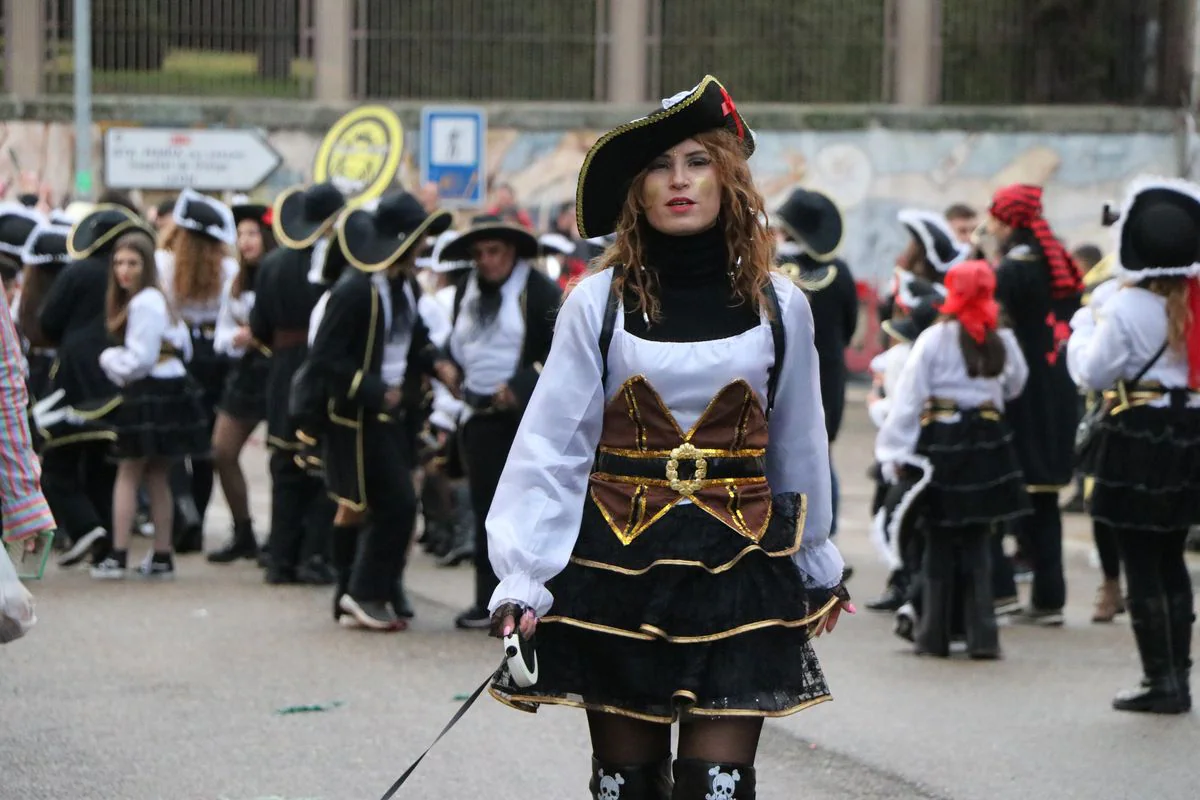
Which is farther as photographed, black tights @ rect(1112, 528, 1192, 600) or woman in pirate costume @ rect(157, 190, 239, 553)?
woman in pirate costume @ rect(157, 190, 239, 553)

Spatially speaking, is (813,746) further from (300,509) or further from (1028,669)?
(300,509)

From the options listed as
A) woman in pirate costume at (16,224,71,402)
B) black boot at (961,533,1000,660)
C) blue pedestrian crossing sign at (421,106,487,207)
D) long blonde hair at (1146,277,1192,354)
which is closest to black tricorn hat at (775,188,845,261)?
black boot at (961,533,1000,660)

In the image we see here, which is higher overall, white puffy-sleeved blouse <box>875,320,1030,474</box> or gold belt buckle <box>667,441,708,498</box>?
gold belt buckle <box>667,441,708,498</box>

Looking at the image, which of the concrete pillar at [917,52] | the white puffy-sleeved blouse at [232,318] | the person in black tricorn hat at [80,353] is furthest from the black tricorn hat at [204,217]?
the concrete pillar at [917,52]

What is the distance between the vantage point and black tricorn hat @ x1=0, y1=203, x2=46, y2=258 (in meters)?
12.8

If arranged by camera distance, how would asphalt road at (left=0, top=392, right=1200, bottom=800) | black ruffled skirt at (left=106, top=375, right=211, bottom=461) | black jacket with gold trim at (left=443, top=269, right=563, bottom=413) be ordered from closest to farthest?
asphalt road at (left=0, top=392, right=1200, bottom=800), black jacket with gold trim at (left=443, top=269, right=563, bottom=413), black ruffled skirt at (left=106, top=375, right=211, bottom=461)

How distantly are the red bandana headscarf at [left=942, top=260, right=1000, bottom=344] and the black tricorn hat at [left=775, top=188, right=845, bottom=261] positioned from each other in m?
1.26

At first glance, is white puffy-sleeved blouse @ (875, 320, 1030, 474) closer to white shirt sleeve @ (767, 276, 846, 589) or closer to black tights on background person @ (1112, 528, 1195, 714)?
black tights on background person @ (1112, 528, 1195, 714)

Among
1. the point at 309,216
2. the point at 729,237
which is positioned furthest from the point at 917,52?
the point at 729,237

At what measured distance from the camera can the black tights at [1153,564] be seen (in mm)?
7863

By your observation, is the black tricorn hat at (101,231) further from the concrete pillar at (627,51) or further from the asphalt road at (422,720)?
the concrete pillar at (627,51)

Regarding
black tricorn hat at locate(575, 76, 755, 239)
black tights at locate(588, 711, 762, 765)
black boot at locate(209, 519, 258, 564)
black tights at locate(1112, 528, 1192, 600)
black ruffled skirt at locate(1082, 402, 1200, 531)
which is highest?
black tricorn hat at locate(575, 76, 755, 239)

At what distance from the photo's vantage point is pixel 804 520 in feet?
15.6

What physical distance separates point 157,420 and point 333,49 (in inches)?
735
